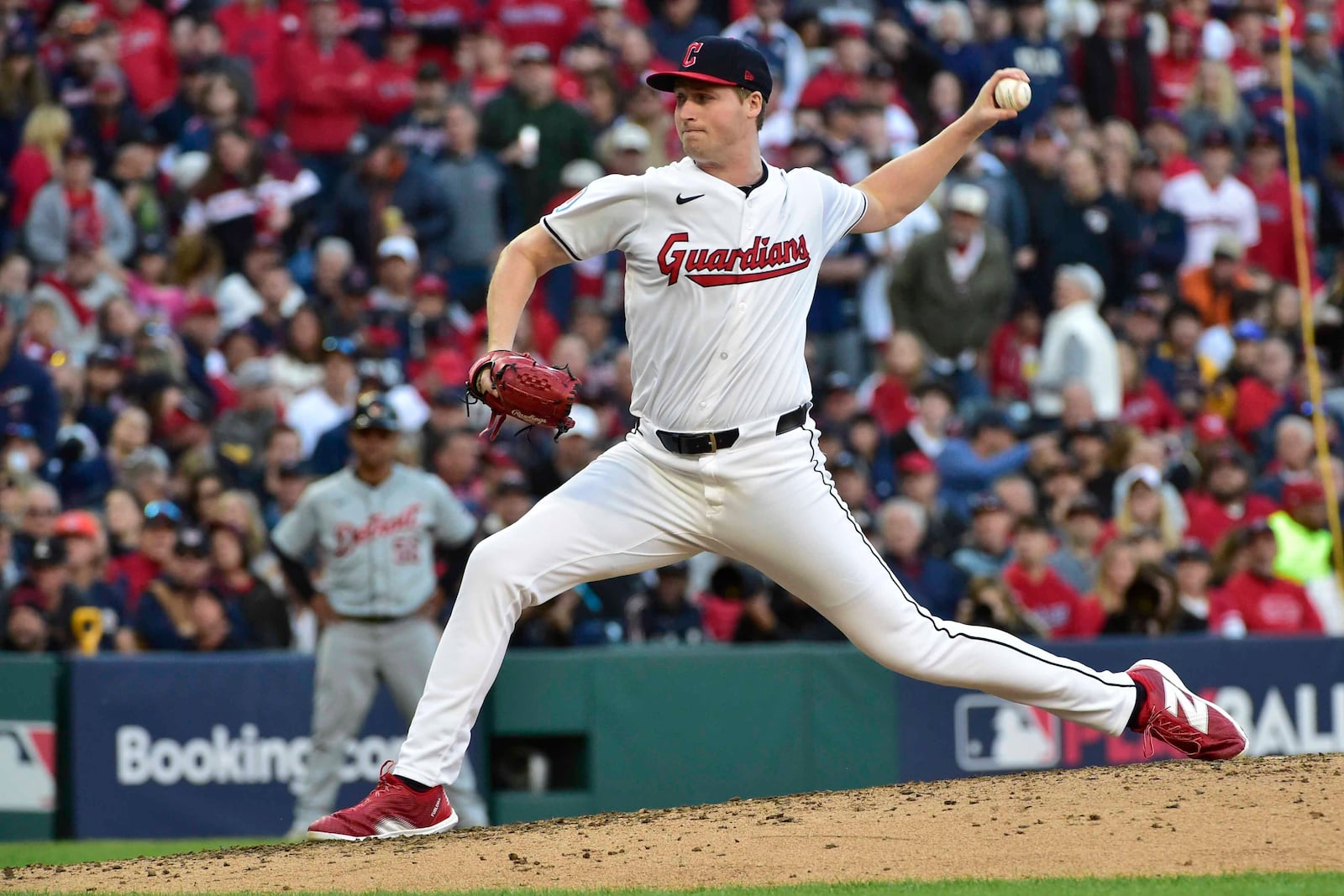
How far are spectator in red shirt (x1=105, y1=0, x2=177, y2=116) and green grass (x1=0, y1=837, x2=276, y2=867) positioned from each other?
6470 millimetres

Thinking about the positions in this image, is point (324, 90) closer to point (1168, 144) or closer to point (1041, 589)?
point (1168, 144)

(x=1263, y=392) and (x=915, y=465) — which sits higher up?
(x=1263, y=392)

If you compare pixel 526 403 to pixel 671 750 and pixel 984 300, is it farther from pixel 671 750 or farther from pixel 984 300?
pixel 984 300

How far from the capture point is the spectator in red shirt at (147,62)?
14.7m

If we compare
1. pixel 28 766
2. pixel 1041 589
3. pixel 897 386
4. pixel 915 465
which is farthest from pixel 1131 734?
pixel 28 766

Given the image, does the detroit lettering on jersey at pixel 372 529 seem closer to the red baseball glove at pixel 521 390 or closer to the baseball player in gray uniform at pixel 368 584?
the baseball player in gray uniform at pixel 368 584

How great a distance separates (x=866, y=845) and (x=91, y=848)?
16.5 feet

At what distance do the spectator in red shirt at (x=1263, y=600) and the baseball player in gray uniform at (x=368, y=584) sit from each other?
448cm

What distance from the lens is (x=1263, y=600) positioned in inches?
453

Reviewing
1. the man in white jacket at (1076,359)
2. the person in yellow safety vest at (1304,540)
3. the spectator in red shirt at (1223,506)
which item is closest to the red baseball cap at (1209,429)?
the man in white jacket at (1076,359)

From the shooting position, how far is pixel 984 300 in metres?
13.9

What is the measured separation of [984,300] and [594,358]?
2.77 m

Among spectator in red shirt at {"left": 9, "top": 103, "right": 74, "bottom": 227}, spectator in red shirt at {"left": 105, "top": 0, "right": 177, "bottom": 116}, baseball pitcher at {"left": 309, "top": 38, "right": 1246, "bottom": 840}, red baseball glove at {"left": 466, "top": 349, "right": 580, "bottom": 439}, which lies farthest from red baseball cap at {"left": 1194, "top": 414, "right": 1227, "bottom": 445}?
red baseball glove at {"left": 466, "top": 349, "right": 580, "bottom": 439}

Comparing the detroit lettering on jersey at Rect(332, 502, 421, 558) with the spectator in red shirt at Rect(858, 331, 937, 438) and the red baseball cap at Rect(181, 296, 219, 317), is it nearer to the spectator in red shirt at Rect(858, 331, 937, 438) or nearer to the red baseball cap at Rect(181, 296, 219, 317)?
the red baseball cap at Rect(181, 296, 219, 317)
